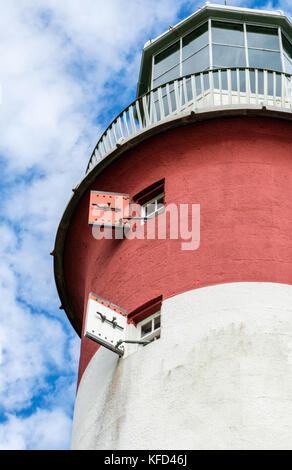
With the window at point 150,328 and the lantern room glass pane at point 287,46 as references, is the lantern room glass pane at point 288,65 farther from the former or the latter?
the window at point 150,328

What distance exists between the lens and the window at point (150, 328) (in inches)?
583

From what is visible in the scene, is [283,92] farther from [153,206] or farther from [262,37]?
[262,37]

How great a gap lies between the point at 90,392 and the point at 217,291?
2960 mm

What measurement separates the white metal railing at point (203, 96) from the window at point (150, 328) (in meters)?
4.30

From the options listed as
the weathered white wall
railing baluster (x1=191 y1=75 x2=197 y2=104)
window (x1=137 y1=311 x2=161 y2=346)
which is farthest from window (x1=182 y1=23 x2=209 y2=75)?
the weathered white wall

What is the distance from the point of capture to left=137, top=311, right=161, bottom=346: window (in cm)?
1481

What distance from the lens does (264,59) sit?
2027 centimetres

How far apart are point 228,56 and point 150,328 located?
793 centimetres

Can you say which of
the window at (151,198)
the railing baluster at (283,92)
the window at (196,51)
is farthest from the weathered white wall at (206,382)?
the window at (196,51)

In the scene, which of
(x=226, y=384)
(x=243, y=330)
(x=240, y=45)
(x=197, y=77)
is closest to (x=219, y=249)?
(x=243, y=330)

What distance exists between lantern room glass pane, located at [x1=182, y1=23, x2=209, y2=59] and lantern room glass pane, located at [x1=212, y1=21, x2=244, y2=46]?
22 centimetres
